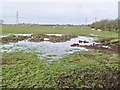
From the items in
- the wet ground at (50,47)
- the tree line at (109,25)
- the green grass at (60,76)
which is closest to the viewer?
the green grass at (60,76)

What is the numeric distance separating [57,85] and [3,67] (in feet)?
11.2

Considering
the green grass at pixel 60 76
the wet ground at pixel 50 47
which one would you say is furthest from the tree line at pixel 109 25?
the green grass at pixel 60 76

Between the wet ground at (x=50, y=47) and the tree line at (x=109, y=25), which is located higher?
the tree line at (x=109, y=25)

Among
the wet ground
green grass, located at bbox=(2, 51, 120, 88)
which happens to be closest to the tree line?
the wet ground

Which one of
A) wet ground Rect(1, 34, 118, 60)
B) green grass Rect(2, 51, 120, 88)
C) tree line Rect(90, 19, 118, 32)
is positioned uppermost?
tree line Rect(90, 19, 118, 32)

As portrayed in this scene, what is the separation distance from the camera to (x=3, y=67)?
6.46 meters

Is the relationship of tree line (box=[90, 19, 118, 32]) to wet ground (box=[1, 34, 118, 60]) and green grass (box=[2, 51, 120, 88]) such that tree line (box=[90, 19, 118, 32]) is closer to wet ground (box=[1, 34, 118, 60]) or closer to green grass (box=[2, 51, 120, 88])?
wet ground (box=[1, 34, 118, 60])

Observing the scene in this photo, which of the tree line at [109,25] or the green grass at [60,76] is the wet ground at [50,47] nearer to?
the green grass at [60,76]

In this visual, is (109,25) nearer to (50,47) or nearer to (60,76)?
(50,47)

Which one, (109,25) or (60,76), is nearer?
(60,76)

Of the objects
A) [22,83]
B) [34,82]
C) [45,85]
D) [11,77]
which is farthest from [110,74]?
[11,77]

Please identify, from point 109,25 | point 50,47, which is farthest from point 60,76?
point 109,25

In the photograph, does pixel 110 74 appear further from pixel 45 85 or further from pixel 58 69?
pixel 45 85

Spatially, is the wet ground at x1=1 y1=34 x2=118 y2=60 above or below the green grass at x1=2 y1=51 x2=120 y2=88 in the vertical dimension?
above
